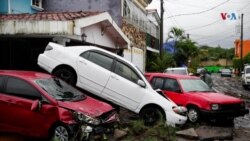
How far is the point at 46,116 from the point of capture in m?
8.70

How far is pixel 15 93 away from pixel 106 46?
9.92 meters

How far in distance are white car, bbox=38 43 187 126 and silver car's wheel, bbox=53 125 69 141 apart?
308 cm

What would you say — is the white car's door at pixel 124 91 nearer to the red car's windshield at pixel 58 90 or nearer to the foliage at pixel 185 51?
the red car's windshield at pixel 58 90

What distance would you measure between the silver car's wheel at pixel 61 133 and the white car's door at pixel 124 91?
10.4ft

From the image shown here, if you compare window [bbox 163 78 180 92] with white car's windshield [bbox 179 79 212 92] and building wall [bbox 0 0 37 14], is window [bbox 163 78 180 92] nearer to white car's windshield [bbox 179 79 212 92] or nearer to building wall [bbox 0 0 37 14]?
white car's windshield [bbox 179 79 212 92]

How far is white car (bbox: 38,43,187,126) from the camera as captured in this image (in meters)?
11.6

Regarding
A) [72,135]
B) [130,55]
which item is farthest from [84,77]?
[130,55]

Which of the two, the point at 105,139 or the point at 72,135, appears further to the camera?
the point at 105,139

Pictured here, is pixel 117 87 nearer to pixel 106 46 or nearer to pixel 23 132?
pixel 23 132

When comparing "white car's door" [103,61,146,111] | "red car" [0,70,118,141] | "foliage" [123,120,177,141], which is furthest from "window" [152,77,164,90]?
"red car" [0,70,118,141]

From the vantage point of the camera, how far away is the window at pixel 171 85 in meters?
14.2

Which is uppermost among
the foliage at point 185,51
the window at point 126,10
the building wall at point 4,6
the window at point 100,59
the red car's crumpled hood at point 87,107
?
the window at point 126,10

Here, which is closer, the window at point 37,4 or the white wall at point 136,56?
the window at point 37,4

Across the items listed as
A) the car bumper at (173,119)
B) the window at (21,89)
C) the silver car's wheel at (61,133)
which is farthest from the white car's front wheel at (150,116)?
the window at (21,89)
